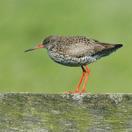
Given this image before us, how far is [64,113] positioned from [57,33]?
1142cm

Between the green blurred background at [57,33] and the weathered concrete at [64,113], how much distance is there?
296 inches

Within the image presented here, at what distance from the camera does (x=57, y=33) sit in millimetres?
15578

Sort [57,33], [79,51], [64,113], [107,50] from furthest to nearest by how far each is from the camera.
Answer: [57,33], [79,51], [107,50], [64,113]

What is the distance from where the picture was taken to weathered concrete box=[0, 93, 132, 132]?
13.6 ft

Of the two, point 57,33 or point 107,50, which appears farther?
point 57,33

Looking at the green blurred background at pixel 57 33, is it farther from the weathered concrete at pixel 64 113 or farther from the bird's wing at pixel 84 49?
the weathered concrete at pixel 64 113

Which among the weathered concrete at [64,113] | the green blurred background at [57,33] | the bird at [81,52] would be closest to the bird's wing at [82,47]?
the bird at [81,52]

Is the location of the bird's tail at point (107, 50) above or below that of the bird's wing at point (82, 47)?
below

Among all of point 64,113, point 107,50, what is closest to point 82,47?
point 107,50

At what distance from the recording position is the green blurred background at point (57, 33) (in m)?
12.5

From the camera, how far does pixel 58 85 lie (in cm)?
1240

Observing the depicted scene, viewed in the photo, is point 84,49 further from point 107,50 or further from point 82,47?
point 107,50

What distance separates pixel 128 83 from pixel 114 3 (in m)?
6.24

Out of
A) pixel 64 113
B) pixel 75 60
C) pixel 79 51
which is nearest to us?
pixel 64 113
